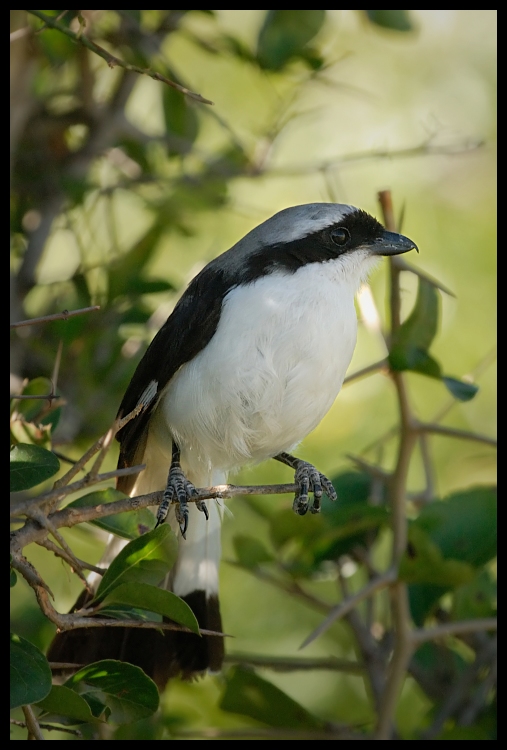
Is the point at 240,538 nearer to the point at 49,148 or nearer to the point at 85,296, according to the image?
the point at 85,296

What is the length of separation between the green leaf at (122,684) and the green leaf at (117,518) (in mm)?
422

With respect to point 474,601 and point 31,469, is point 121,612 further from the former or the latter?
point 474,601

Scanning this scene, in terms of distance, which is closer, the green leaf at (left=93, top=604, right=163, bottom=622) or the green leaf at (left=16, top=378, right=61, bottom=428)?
the green leaf at (left=93, top=604, right=163, bottom=622)

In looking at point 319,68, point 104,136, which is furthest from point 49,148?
point 319,68

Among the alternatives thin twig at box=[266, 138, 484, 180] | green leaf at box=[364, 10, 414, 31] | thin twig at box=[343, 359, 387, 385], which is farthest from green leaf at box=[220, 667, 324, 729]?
Answer: green leaf at box=[364, 10, 414, 31]

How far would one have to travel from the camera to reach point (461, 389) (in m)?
3.47

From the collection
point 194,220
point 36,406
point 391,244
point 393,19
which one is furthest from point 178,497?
point 393,19

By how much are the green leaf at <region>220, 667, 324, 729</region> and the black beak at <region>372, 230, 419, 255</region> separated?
1943 millimetres

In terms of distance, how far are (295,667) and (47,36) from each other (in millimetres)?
3068

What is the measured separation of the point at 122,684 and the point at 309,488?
4.40 ft

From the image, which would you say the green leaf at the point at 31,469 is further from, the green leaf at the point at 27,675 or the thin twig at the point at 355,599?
the thin twig at the point at 355,599

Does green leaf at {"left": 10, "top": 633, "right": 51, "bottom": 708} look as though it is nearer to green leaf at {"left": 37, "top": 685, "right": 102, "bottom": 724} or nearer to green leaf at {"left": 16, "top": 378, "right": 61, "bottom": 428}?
green leaf at {"left": 37, "top": 685, "right": 102, "bottom": 724}

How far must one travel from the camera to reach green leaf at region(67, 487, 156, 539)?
2912 mm

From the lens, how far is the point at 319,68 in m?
4.45
